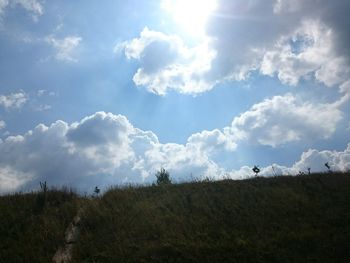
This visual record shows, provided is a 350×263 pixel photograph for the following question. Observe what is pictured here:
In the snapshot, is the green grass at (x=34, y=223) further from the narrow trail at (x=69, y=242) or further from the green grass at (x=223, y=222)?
the green grass at (x=223, y=222)

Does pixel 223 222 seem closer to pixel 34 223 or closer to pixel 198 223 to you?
pixel 198 223

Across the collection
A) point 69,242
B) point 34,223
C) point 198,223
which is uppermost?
point 34,223

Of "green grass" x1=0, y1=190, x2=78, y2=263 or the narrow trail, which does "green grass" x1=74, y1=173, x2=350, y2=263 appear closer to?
the narrow trail

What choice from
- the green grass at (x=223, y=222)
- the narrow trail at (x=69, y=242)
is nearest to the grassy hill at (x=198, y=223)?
the green grass at (x=223, y=222)

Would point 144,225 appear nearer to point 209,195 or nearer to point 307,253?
point 209,195

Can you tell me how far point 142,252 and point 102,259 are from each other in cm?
159

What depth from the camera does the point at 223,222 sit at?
1822 cm

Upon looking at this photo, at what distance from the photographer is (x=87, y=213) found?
2003 centimetres

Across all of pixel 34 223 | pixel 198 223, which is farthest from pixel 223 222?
pixel 34 223

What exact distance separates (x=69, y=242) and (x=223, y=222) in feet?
21.8

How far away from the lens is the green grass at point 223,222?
51.8 ft

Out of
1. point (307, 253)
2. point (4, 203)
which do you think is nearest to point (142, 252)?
point (307, 253)

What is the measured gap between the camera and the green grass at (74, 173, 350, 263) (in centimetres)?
1579

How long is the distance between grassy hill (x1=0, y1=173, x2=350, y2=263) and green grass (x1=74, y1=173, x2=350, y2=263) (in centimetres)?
4
